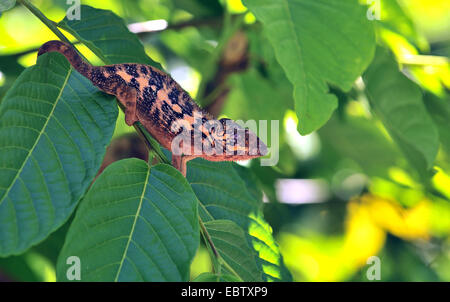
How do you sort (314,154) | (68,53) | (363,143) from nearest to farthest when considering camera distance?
(68,53) < (363,143) < (314,154)

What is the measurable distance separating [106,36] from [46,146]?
0.60 meters

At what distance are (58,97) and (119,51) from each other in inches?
16.6

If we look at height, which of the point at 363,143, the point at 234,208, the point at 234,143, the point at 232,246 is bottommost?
the point at 232,246

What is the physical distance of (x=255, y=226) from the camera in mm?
1869

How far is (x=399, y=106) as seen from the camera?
2.23 meters

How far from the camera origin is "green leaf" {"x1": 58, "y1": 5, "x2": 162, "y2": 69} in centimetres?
178

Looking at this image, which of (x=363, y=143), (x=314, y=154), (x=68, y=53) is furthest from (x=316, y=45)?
(x=314, y=154)

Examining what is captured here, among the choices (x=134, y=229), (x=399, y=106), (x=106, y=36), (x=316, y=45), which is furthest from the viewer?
(x=399, y=106)

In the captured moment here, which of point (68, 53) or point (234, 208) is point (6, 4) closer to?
point (68, 53)

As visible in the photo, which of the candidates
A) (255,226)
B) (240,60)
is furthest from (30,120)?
(240,60)

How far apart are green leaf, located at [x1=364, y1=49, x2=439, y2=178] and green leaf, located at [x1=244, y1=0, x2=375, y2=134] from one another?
463mm

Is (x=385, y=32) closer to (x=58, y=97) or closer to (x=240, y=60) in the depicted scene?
(x=240, y=60)

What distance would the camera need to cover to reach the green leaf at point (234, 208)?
1771 millimetres
